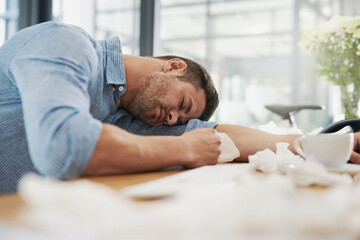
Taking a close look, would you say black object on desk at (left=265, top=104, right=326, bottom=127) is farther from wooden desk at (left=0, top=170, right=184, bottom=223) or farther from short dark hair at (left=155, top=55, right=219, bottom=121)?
wooden desk at (left=0, top=170, right=184, bottom=223)

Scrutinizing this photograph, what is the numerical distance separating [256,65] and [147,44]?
855 mm

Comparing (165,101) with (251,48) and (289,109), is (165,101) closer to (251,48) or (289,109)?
(289,109)

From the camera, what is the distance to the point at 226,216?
1.22 feet

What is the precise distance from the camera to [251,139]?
1245 mm

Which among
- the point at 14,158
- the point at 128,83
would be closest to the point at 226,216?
the point at 14,158

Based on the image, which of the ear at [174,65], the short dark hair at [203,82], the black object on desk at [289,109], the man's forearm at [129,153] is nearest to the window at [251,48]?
Result: the black object on desk at [289,109]

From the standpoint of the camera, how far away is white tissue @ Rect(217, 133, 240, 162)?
112 centimetres

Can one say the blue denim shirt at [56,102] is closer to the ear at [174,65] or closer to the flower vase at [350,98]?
the ear at [174,65]

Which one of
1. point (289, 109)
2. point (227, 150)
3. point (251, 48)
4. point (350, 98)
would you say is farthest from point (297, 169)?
point (251, 48)

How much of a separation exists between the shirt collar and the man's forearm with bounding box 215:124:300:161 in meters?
0.39

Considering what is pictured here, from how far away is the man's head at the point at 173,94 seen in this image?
1.35 m

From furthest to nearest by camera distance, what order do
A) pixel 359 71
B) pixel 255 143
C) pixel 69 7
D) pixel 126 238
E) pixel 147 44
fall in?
pixel 147 44
pixel 69 7
pixel 359 71
pixel 255 143
pixel 126 238

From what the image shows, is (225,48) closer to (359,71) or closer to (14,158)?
(359,71)

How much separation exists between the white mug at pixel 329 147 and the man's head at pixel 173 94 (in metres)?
0.57
